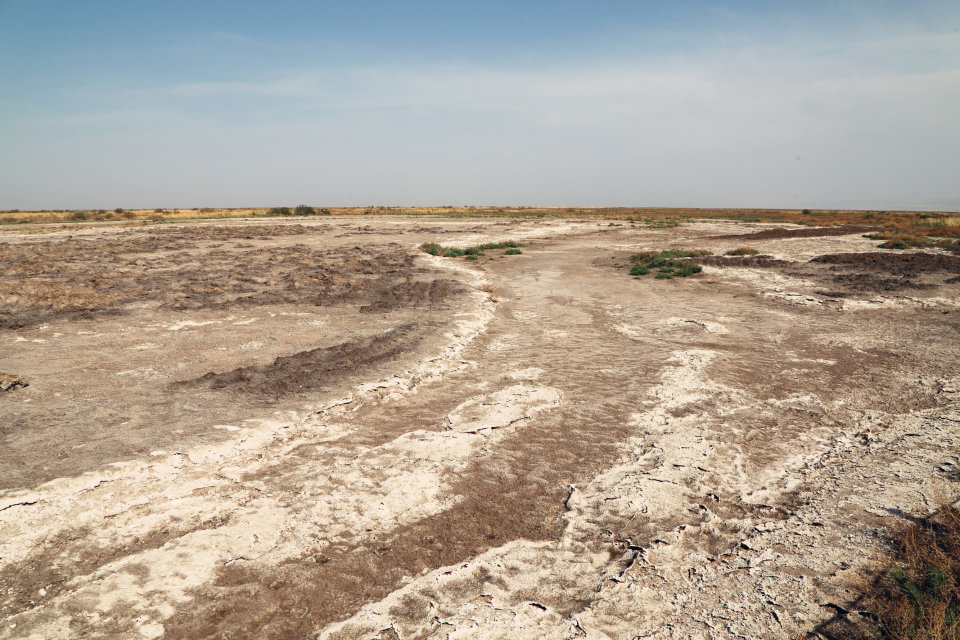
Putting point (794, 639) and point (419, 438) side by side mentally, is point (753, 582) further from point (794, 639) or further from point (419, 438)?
point (419, 438)

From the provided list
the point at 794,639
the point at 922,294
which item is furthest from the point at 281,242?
the point at 794,639

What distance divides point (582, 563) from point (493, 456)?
5.16 ft

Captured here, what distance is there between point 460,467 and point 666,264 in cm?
1444

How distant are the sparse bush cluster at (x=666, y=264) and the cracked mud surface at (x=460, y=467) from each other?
5.29 metres

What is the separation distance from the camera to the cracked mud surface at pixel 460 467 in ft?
10.2

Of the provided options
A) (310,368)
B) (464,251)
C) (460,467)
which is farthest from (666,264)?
(460,467)

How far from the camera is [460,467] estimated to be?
15.4ft

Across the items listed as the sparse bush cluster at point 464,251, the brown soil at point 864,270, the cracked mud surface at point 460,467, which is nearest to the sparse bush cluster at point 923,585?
the cracked mud surface at point 460,467

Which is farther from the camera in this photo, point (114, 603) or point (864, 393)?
point (864, 393)

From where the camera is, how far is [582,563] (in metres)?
3.47

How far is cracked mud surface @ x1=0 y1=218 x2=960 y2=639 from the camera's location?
3.10 m

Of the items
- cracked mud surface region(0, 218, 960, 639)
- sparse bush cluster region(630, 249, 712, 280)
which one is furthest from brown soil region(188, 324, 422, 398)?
sparse bush cluster region(630, 249, 712, 280)

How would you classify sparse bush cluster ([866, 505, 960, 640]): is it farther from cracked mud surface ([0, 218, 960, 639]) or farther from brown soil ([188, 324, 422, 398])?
brown soil ([188, 324, 422, 398])

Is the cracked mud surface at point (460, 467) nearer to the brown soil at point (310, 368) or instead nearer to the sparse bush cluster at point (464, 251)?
the brown soil at point (310, 368)
